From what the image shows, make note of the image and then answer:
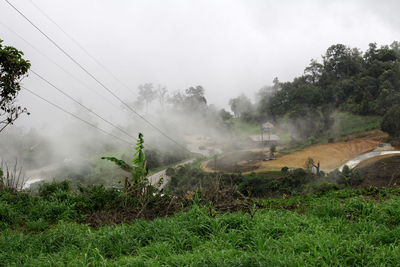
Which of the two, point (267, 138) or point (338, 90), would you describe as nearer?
point (267, 138)

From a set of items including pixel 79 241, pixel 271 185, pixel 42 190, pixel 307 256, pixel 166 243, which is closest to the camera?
pixel 307 256

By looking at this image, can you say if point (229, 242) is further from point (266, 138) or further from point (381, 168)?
point (266, 138)

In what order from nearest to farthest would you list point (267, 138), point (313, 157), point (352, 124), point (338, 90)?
point (313, 157), point (352, 124), point (267, 138), point (338, 90)

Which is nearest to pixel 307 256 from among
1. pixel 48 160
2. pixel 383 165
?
pixel 383 165

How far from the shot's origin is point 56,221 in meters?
4.29

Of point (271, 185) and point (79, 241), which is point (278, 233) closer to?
point (79, 241)

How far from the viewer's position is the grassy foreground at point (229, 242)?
237cm

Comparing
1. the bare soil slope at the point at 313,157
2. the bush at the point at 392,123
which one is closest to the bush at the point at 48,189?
the bare soil slope at the point at 313,157

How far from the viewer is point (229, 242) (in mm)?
2930

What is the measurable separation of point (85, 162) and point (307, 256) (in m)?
34.6

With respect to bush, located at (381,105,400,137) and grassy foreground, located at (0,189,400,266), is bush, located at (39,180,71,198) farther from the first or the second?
bush, located at (381,105,400,137)

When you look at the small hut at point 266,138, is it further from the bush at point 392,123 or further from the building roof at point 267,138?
the bush at point 392,123

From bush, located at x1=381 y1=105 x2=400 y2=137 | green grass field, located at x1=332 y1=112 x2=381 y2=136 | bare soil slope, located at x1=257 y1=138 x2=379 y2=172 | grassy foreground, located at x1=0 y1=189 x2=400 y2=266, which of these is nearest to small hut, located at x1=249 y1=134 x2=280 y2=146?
bare soil slope, located at x1=257 y1=138 x2=379 y2=172

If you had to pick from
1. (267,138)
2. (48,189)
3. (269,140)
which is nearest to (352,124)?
(269,140)
